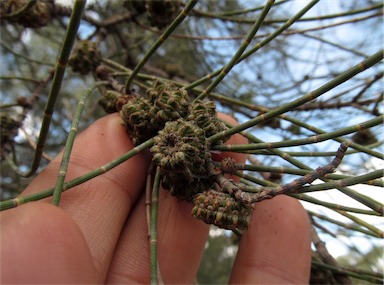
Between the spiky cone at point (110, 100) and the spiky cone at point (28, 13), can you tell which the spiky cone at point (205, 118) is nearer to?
the spiky cone at point (110, 100)

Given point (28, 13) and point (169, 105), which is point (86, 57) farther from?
point (169, 105)

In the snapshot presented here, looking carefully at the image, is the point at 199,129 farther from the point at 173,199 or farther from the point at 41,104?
the point at 41,104

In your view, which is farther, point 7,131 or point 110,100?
point 7,131

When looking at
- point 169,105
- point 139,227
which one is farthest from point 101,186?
point 169,105

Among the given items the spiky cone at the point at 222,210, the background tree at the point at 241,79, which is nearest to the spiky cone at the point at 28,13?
the background tree at the point at 241,79

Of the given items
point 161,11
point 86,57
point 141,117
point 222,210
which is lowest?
point 222,210
